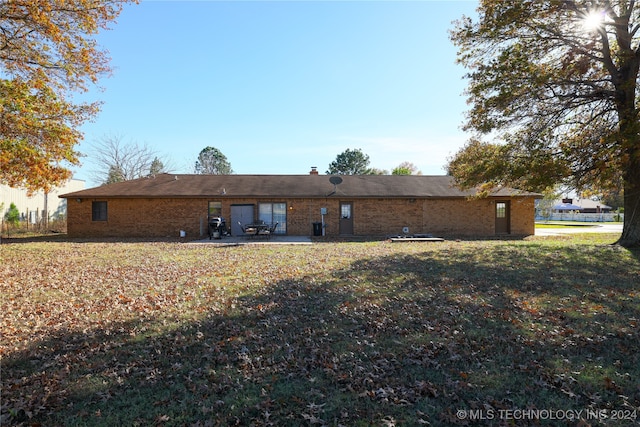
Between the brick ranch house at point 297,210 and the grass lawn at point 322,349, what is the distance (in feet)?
40.8

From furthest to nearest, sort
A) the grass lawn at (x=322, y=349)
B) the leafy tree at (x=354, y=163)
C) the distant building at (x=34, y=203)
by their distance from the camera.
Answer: the leafy tree at (x=354, y=163) → the distant building at (x=34, y=203) → the grass lawn at (x=322, y=349)

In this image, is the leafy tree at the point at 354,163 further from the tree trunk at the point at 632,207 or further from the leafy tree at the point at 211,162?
the tree trunk at the point at 632,207

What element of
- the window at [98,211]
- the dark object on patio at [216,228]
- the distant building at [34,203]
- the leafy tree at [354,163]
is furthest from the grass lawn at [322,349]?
the leafy tree at [354,163]

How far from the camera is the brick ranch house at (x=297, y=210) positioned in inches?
828

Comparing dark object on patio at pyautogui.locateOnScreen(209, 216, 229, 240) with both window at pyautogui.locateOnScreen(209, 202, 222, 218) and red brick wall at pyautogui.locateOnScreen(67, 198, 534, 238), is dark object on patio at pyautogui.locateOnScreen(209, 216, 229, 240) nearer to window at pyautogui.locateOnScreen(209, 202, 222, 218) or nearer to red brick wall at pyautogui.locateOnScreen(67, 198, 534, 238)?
window at pyautogui.locateOnScreen(209, 202, 222, 218)

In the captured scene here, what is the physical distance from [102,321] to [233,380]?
120 inches

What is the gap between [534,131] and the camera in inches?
521

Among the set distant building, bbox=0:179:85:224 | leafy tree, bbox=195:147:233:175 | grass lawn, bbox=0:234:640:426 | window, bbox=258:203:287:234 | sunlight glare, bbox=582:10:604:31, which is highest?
leafy tree, bbox=195:147:233:175

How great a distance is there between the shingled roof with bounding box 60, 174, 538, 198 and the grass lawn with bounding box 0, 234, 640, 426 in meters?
12.6

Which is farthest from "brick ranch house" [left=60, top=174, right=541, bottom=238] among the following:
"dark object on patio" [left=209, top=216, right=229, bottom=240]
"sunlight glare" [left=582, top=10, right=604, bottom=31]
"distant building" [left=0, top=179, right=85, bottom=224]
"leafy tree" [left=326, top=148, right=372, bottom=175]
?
"leafy tree" [left=326, top=148, right=372, bottom=175]

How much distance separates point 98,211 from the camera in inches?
836

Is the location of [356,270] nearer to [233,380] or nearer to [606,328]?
[606,328]

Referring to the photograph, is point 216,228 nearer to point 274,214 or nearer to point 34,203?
point 274,214

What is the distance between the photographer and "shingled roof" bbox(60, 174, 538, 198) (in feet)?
68.5
